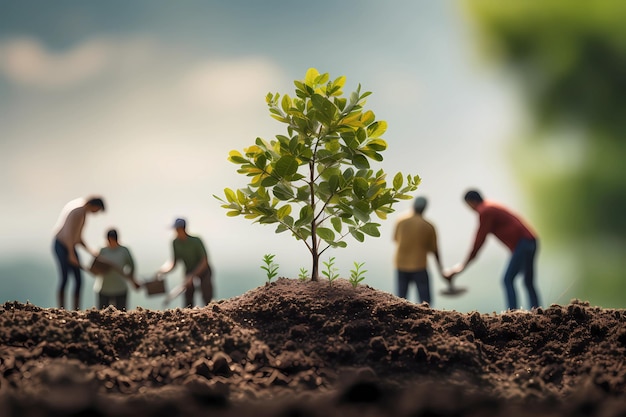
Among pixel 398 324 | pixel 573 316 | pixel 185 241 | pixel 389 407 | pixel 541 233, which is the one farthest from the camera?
pixel 541 233

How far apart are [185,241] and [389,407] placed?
371 cm

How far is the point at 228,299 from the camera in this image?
403 cm

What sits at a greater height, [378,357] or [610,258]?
[610,258]

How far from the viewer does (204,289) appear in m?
5.57

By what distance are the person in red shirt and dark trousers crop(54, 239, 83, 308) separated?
355 cm

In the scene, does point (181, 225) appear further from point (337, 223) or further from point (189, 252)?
point (337, 223)

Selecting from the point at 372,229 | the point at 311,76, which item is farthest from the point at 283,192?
the point at 311,76

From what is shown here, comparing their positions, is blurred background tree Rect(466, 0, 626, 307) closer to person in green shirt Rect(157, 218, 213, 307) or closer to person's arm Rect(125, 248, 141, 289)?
person in green shirt Rect(157, 218, 213, 307)

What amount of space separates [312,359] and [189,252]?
107 inches

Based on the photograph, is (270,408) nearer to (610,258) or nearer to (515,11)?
(610,258)

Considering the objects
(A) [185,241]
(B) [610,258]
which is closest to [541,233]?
(B) [610,258]

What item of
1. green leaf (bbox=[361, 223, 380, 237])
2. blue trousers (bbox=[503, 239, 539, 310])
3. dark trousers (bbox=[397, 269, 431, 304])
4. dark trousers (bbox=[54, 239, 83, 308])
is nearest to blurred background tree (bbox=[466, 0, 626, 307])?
blue trousers (bbox=[503, 239, 539, 310])

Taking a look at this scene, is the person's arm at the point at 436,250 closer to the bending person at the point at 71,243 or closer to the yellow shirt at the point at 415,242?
the yellow shirt at the point at 415,242

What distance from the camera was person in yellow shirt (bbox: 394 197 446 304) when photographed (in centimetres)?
579
